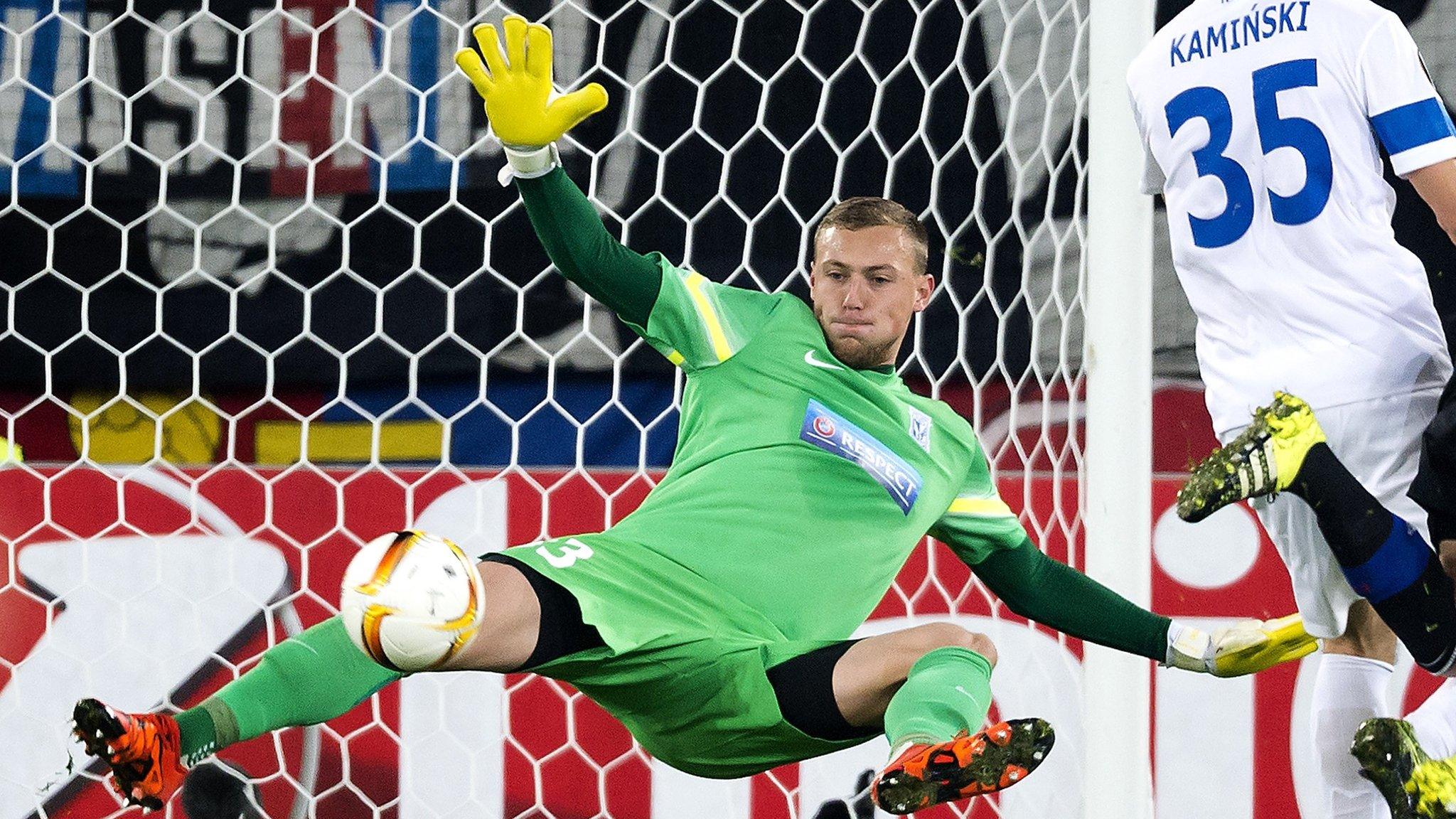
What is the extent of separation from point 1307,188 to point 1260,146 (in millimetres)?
89

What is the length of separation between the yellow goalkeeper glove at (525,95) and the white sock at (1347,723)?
1.29m

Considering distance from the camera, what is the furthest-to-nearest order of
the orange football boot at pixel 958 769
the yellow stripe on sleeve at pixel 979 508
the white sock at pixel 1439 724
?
1. the yellow stripe on sleeve at pixel 979 508
2. the white sock at pixel 1439 724
3. the orange football boot at pixel 958 769

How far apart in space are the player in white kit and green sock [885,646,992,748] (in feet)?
1.85

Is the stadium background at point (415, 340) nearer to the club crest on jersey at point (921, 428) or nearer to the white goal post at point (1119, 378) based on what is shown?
the white goal post at point (1119, 378)

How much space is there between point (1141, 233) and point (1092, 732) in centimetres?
79

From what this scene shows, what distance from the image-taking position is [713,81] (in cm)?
316

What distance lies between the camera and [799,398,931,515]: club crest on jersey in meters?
2.14

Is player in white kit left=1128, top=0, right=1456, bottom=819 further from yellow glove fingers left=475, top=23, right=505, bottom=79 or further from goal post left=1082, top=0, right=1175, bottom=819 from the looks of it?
yellow glove fingers left=475, top=23, right=505, bottom=79

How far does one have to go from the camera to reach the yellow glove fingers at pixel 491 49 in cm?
185

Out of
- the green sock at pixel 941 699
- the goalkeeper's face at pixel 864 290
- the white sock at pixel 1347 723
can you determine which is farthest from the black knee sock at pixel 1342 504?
the goalkeeper's face at pixel 864 290

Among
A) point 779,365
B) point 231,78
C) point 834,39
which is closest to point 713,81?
point 834,39

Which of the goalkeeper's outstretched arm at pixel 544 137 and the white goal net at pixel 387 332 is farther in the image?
the white goal net at pixel 387 332

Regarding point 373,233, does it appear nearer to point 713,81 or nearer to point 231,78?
point 231,78

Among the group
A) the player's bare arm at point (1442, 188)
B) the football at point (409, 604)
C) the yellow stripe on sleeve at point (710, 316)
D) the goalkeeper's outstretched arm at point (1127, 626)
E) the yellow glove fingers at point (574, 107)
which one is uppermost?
the yellow glove fingers at point (574, 107)
